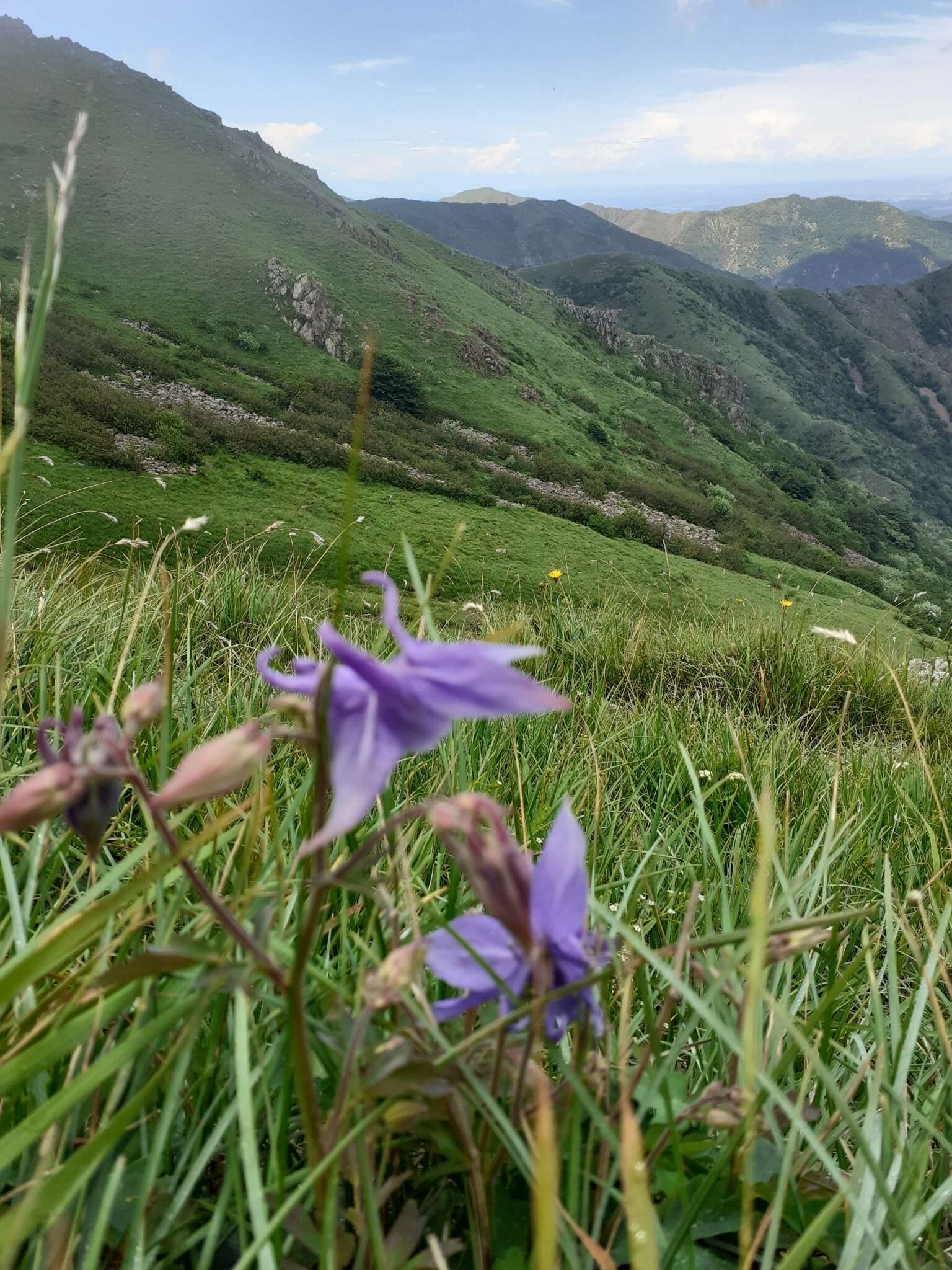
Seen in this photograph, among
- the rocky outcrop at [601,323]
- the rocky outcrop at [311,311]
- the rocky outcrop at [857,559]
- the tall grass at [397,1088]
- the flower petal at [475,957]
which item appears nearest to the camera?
the tall grass at [397,1088]

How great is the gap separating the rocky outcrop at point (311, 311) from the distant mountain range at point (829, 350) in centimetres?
7743

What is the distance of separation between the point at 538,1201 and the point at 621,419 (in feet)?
233

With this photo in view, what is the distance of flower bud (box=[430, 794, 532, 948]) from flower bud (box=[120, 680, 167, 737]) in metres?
0.23

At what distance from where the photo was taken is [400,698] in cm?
58

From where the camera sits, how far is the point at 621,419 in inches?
2680

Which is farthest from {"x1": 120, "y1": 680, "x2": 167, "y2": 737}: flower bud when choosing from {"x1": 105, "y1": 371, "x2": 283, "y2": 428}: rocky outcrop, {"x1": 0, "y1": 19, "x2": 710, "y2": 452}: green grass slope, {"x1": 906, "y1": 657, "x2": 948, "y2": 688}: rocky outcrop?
{"x1": 0, "y1": 19, "x2": 710, "y2": 452}: green grass slope

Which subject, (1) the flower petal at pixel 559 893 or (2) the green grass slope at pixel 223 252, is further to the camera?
(2) the green grass slope at pixel 223 252

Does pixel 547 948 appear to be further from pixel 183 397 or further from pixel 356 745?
pixel 183 397

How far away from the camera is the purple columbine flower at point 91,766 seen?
1.86ft

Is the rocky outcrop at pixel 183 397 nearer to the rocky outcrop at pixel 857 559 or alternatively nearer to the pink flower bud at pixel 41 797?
the pink flower bud at pixel 41 797

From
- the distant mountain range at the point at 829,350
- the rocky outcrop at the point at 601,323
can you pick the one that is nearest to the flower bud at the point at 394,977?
the rocky outcrop at the point at 601,323

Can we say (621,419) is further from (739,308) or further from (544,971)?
(739,308)

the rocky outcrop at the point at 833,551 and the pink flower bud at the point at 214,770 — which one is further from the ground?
the pink flower bud at the point at 214,770

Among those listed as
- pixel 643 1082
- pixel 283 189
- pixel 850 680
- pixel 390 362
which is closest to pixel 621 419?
pixel 390 362
